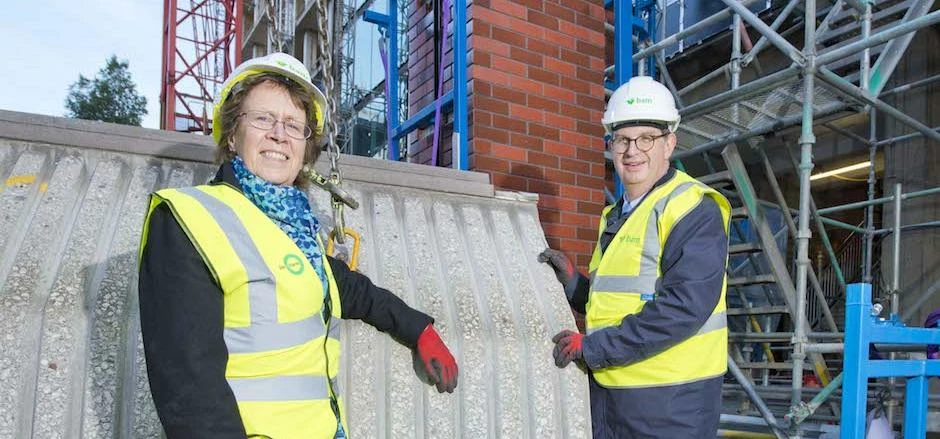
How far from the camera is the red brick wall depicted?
12.3ft

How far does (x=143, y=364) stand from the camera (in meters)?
2.12

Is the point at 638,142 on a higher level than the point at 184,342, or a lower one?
higher

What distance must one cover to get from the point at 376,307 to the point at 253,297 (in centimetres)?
72

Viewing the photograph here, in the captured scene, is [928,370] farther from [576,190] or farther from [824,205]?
[824,205]

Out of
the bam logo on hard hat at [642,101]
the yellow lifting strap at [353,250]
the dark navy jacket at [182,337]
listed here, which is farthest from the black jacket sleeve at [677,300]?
the dark navy jacket at [182,337]

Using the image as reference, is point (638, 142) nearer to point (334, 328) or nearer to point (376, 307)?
point (376, 307)

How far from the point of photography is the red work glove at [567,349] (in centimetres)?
269

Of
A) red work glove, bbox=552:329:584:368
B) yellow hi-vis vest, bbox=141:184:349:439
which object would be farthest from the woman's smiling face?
red work glove, bbox=552:329:584:368

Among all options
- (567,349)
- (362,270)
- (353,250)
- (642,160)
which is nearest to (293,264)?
(353,250)

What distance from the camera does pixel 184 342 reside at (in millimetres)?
1556

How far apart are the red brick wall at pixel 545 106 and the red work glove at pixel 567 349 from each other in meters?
1.18

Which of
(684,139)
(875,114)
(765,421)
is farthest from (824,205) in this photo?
(765,421)

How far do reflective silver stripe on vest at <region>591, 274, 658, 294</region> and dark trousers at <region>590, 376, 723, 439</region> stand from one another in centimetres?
38

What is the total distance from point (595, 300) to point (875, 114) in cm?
615
